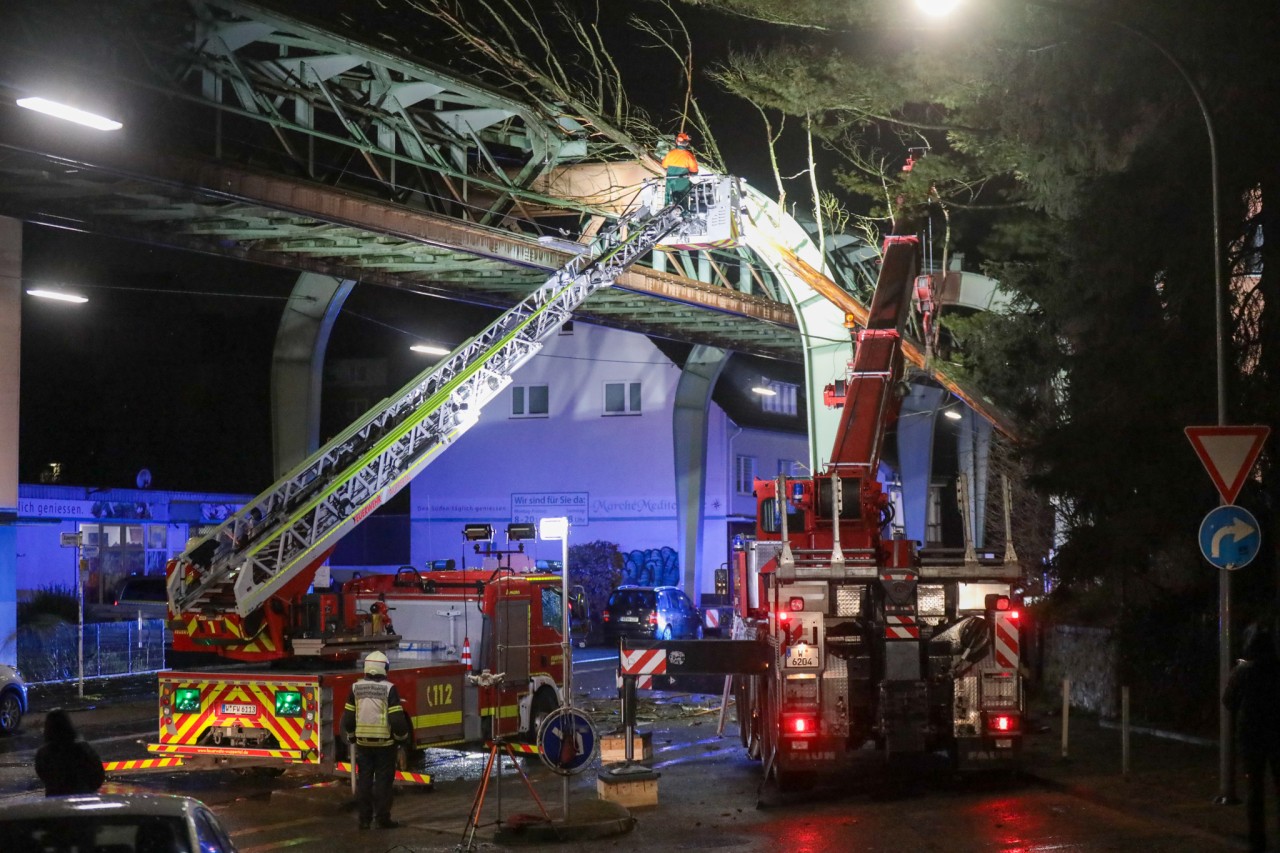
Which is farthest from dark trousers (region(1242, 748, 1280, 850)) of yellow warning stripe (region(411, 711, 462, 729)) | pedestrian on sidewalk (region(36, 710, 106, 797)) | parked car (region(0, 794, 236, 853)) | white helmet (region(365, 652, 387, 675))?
yellow warning stripe (region(411, 711, 462, 729))

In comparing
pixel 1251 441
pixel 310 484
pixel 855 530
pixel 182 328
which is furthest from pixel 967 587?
pixel 182 328

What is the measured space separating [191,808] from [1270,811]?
30.9 ft

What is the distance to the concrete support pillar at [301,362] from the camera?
31062 millimetres

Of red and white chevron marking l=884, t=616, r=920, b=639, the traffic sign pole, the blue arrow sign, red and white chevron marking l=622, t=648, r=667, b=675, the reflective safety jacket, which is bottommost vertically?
the reflective safety jacket

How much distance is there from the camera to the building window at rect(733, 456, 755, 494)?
5225 centimetres

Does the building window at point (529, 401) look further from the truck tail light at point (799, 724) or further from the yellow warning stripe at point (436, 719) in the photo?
the truck tail light at point (799, 724)

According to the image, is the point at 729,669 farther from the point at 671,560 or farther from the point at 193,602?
the point at 671,560

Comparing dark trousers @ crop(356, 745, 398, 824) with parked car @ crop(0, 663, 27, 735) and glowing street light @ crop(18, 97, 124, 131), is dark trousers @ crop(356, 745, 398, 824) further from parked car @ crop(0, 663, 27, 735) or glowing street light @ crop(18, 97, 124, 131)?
glowing street light @ crop(18, 97, 124, 131)

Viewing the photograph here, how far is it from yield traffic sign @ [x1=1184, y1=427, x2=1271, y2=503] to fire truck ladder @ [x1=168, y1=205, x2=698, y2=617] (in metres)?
8.70

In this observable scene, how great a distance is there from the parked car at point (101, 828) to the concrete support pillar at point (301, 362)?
2582 cm

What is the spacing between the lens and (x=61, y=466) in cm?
4725

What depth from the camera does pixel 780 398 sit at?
186 ft

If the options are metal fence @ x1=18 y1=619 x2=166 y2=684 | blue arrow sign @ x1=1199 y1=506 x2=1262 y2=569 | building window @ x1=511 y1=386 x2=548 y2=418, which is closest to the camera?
blue arrow sign @ x1=1199 y1=506 x2=1262 y2=569

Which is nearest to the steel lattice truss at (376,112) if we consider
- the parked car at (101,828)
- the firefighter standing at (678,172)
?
the firefighter standing at (678,172)
